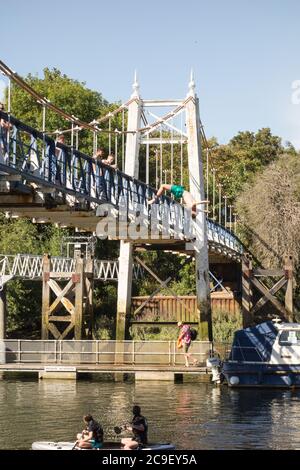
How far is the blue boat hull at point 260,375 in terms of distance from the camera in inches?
1639

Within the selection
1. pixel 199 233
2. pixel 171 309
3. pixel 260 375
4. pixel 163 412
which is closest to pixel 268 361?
pixel 260 375

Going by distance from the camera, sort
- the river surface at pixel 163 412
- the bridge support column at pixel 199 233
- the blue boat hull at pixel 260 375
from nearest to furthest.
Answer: the river surface at pixel 163 412
the blue boat hull at pixel 260 375
the bridge support column at pixel 199 233

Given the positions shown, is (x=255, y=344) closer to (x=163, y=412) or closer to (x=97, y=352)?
(x=97, y=352)

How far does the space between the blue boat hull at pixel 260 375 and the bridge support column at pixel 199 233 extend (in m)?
8.30

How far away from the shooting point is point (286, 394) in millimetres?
40500

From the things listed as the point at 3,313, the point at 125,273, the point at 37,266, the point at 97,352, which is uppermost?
the point at 37,266

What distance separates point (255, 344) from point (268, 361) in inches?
35.7

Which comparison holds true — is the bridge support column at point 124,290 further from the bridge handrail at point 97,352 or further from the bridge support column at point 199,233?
the bridge handrail at point 97,352

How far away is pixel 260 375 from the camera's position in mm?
41875

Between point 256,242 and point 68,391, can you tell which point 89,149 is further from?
point 68,391

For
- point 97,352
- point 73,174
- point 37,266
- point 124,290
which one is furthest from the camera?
point 37,266

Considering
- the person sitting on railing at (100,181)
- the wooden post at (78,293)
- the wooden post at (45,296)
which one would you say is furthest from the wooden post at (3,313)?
the person sitting on railing at (100,181)

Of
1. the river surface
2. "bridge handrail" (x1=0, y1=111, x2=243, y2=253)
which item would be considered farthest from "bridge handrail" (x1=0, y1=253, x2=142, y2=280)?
the river surface

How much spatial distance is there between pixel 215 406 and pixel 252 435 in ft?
20.8
